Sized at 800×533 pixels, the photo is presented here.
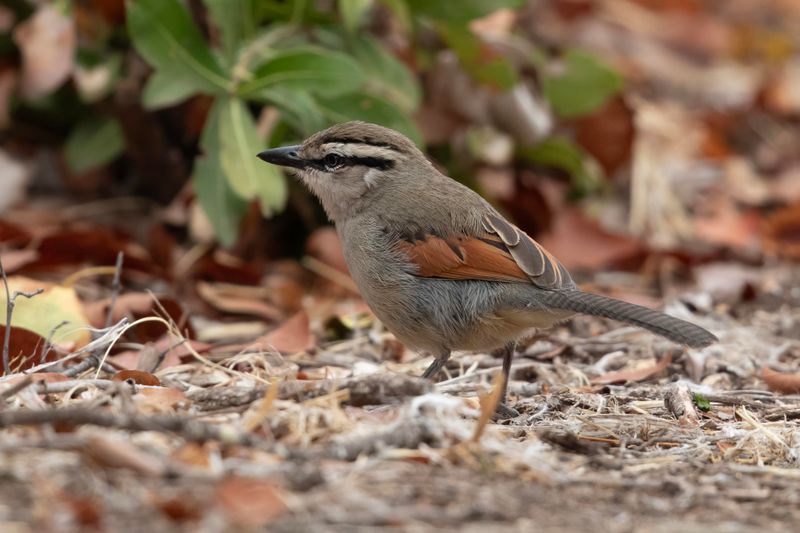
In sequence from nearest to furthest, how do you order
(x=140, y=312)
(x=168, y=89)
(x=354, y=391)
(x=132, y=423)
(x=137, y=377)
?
(x=132, y=423)
(x=354, y=391)
(x=137, y=377)
(x=140, y=312)
(x=168, y=89)

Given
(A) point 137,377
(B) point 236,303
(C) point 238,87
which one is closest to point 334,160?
(C) point 238,87

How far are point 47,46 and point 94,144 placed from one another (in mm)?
934

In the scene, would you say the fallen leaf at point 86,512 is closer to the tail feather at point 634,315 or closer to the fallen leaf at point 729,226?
the tail feather at point 634,315

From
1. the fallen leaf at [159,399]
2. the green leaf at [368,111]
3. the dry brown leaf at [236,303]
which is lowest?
the dry brown leaf at [236,303]

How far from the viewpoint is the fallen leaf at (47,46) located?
7.34m

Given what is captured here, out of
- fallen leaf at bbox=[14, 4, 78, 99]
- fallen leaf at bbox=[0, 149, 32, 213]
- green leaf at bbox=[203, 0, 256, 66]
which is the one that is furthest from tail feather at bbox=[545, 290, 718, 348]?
fallen leaf at bbox=[0, 149, 32, 213]

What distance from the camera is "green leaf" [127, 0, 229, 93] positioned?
260 inches

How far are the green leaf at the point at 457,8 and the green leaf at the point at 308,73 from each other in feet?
3.20

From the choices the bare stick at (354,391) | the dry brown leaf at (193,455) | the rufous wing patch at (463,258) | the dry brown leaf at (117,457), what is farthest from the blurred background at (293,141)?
the dry brown leaf at (117,457)

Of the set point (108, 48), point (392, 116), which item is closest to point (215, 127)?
point (392, 116)

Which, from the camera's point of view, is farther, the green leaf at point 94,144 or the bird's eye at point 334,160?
the green leaf at point 94,144

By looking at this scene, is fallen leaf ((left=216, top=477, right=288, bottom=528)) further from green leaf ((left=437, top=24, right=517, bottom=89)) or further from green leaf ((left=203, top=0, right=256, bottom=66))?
green leaf ((left=437, top=24, right=517, bottom=89))

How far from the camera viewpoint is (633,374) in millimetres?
Answer: 5770

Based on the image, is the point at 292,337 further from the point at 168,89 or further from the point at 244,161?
the point at 168,89
